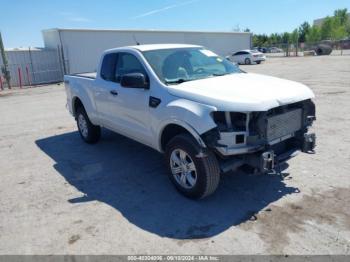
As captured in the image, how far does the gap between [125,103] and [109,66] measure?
104 centimetres

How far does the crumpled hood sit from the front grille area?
0.21 meters

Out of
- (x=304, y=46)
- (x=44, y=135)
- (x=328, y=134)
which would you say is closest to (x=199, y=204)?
(x=328, y=134)

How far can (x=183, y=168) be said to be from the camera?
4.19 m

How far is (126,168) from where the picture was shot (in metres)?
5.45

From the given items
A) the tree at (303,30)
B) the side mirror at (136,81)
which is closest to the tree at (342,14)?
the tree at (303,30)

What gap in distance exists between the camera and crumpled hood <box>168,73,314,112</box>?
361cm

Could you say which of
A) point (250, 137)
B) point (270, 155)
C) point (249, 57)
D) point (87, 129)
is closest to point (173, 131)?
point (250, 137)

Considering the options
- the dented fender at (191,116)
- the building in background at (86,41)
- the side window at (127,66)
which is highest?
the building in background at (86,41)

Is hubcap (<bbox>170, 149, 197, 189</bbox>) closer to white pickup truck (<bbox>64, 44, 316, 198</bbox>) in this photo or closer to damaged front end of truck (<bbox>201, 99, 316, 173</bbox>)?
white pickup truck (<bbox>64, 44, 316, 198</bbox>)

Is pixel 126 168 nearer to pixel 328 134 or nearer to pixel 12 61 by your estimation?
pixel 328 134

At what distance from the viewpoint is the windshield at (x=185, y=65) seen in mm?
4637

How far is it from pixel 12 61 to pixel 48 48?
339cm

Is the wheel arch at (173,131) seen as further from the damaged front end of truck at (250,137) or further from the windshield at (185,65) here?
the windshield at (185,65)

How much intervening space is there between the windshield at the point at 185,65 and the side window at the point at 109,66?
37.0 inches
